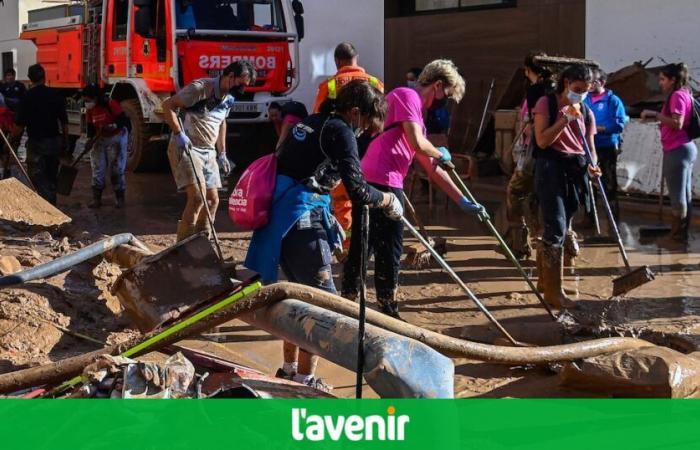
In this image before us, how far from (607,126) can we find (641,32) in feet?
12.5

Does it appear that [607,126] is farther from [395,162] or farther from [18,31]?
[18,31]

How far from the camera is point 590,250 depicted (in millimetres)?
9344

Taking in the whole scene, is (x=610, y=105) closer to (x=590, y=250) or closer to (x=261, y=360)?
(x=590, y=250)

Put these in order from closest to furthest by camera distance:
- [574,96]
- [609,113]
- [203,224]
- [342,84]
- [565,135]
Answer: [574,96], [565,135], [342,84], [203,224], [609,113]

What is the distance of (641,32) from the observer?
13.0 m

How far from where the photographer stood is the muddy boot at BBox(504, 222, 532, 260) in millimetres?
8750

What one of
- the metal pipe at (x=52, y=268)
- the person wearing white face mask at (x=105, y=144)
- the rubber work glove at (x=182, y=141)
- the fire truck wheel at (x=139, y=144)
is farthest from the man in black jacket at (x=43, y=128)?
the metal pipe at (x=52, y=268)

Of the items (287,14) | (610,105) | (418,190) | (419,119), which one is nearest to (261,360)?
(419,119)

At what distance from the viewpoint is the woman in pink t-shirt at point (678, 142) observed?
927 centimetres

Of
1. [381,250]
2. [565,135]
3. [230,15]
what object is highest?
[230,15]

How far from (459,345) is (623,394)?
4.14ft

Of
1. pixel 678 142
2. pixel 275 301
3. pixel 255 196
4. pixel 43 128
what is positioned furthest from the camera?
pixel 43 128
